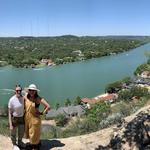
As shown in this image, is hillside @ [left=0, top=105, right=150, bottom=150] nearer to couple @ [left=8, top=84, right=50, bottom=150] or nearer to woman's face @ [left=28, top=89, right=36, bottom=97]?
couple @ [left=8, top=84, right=50, bottom=150]

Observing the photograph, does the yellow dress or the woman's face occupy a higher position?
the woman's face

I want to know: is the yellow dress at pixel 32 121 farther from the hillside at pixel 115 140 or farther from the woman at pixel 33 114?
the hillside at pixel 115 140

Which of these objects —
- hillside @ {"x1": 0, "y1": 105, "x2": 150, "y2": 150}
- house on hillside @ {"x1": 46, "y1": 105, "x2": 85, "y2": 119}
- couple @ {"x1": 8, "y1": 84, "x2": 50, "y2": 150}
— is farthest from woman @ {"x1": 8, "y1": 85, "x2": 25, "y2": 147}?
house on hillside @ {"x1": 46, "y1": 105, "x2": 85, "y2": 119}

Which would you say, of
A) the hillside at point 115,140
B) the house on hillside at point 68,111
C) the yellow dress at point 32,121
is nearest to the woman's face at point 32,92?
the yellow dress at point 32,121

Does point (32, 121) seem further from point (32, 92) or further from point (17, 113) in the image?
point (32, 92)

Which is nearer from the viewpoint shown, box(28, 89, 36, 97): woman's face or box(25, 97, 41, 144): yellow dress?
box(28, 89, 36, 97): woman's face

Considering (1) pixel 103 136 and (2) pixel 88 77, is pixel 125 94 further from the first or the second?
(1) pixel 103 136

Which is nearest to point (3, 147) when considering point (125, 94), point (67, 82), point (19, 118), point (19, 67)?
point (19, 118)
